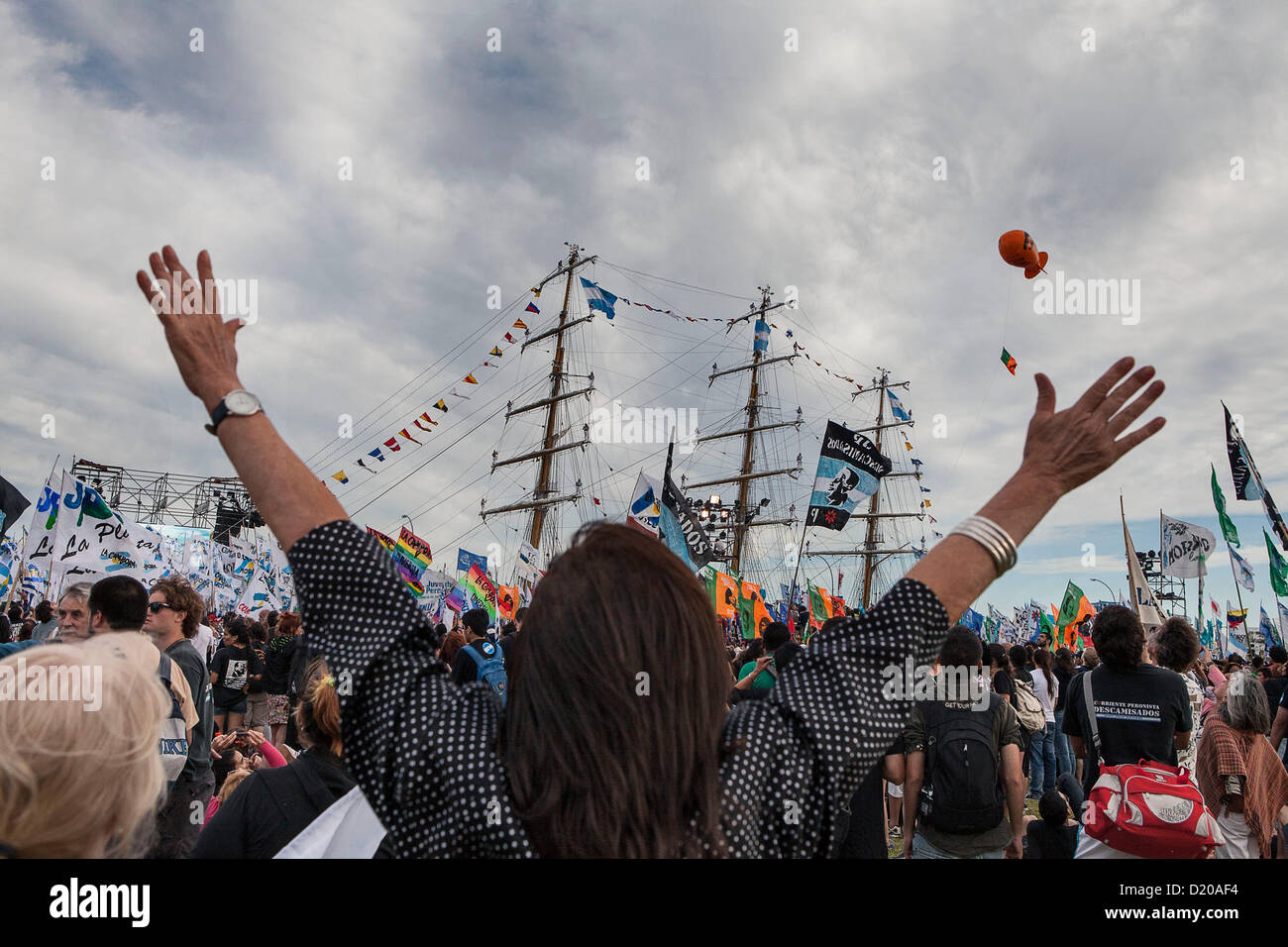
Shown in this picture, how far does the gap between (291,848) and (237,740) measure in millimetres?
4143

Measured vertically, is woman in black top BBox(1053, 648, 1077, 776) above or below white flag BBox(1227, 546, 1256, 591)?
below

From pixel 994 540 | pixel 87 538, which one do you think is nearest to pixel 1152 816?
pixel 994 540

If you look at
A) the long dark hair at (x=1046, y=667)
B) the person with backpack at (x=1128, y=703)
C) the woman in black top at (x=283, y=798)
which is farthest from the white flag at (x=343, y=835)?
the long dark hair at (x=1046, y=667)

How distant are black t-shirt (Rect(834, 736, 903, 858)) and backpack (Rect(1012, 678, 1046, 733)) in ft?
10.4

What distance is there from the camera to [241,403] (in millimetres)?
1650

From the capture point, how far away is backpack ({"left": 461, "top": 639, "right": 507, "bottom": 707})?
8172 millimetres

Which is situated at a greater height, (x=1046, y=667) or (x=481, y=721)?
(x=481, y=721)

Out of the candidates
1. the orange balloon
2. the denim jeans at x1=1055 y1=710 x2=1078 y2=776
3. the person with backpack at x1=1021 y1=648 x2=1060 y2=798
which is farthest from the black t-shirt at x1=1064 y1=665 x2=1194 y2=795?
the denim jeans at x1=1055 y1=710 x2=1078 y2=776

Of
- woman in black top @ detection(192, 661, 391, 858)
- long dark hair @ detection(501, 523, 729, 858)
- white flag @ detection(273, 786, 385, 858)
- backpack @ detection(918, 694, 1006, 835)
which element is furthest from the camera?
backpack @ detection(918, 694, 1006, 835)

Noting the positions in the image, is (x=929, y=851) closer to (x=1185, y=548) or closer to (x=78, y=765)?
(x=78, y=765)

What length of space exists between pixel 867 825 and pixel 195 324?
4.01 meters

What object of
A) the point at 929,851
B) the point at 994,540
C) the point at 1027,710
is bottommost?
the point at 929,851

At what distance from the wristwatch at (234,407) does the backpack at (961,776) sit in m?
4.94

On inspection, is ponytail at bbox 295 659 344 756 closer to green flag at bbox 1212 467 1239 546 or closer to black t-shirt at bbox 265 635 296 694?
black t-shirt at bbox 265 635 296 694
